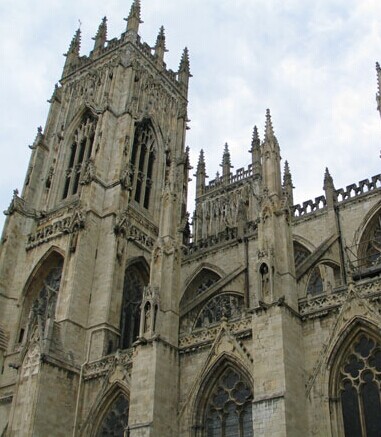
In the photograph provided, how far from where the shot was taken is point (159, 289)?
19578 millimetres

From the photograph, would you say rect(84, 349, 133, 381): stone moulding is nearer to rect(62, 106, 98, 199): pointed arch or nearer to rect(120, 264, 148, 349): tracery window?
rect(120, 264, 148, 349): tracery window

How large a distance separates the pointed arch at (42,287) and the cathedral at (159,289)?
0.21ft

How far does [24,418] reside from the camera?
19.2 metres

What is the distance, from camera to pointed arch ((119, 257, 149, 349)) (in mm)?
25130

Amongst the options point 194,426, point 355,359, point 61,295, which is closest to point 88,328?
point 61,295

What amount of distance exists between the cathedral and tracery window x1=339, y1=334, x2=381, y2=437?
34 mm

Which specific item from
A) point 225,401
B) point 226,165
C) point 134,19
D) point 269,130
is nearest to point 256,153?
point 226,165

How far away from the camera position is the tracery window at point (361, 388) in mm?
14250

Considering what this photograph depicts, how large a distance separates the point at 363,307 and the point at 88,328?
11.2 meters

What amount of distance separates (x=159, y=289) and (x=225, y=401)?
14.1ft

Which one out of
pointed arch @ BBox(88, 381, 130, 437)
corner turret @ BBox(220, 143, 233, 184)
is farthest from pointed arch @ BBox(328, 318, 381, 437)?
corner turret @ BBox(220, 143, 233, 184)

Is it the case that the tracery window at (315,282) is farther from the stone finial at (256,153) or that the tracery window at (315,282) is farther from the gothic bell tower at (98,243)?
the stone finial at (256,153)

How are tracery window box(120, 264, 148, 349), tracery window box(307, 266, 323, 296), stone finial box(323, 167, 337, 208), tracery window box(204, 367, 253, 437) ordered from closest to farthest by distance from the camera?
tracery window box(204, 367, 253, 437) < tracery window box(307, 266, 323, 296) < stone finial box(323, 167, 337, 208) < tracery window box(120, 264, 148, 349)

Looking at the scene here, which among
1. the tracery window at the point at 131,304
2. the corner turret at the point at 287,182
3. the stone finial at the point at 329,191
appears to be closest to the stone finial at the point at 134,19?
the corner turret at the point at 287,182
